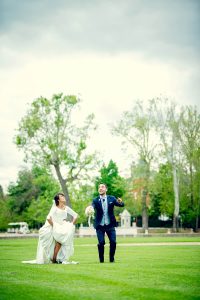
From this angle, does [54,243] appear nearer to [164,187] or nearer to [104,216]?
[104,216]

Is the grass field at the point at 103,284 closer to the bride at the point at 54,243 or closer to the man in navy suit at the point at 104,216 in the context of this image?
the man in navy suit at the point at 104,216

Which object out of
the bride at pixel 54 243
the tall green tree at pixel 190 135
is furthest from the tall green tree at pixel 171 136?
the bride at pixel 54 243

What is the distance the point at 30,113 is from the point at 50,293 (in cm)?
4549

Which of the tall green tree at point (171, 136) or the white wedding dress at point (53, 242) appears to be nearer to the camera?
the white wedding dress at point (53, 242)

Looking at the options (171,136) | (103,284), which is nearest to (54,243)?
(103,284)

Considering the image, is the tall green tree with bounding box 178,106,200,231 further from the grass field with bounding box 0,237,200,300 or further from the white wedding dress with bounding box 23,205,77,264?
the grass field with bounding box 0,237,200,300

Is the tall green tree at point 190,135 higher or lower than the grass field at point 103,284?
higher

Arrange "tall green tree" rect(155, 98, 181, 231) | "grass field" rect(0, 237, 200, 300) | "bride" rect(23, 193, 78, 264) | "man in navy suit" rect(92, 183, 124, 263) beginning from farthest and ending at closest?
"tall green tree" rect(155, 98, 181, 231) < "bride" rect(23, 193, 78, 264) < "man in navy suit" rect(92, 183, 124, 263) < "grass field" rect(0, 237, 200, 300)

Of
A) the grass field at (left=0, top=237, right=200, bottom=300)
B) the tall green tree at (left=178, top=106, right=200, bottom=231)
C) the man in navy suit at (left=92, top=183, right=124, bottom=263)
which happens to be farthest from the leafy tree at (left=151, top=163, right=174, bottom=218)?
the grass field at (left=0, top=237, right=200, bottom=300)

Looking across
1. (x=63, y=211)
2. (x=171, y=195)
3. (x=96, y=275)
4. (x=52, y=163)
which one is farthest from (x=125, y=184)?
(x=96, y=275)

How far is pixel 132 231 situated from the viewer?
52719 millimetres

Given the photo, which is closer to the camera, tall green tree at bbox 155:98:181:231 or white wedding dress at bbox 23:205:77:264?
white wedding dress at bbox 23:205:77:264

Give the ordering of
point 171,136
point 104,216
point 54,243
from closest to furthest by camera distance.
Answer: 1. point 104,216
2. point 54,243
3. point 171,136

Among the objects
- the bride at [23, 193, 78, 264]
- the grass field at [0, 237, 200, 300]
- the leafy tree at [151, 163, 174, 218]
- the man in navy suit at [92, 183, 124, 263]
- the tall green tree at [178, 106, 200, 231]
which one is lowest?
the grass field at [0, 237, 200, 300]
